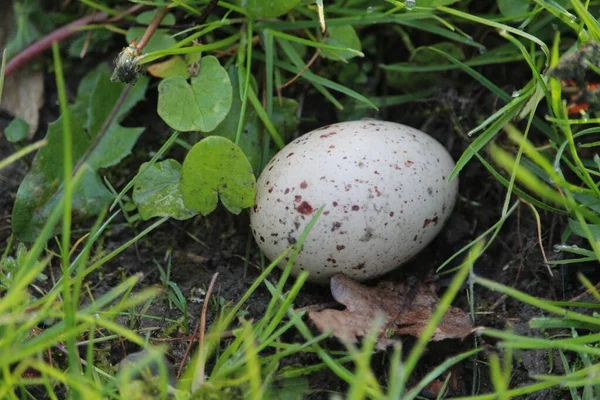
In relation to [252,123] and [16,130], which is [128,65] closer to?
[252,123]

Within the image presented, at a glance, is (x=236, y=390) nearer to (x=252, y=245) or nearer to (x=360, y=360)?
(x=360, y=360)

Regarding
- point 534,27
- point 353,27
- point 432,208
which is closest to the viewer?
point 432,208

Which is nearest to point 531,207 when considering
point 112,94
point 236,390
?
point 236,390

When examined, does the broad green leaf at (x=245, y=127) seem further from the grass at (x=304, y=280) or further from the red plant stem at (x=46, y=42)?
the red plant stem at (x=46, y=42)

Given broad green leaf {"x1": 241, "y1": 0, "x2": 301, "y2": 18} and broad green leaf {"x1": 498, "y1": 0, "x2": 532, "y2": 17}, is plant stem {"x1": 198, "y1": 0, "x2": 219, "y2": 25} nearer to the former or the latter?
broad green leaf {"x1": 241, "y1": 0, "x2": 301, "y2": 18}

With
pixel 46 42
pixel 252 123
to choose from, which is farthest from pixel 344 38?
pixel 46 42

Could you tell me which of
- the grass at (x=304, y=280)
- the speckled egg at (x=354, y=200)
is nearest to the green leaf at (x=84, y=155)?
the grass at (x=304, y=280)
